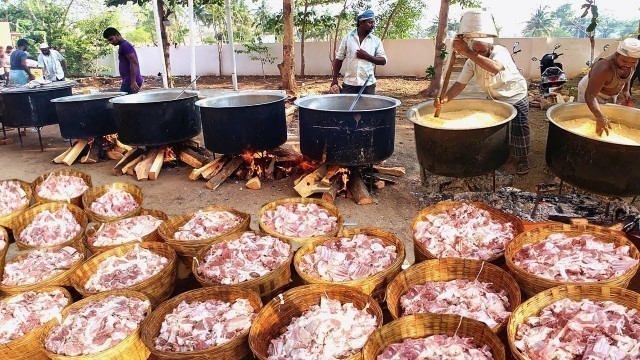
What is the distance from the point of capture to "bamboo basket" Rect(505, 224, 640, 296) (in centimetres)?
227

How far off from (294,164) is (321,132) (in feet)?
4.45

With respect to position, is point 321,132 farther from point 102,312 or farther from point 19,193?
point 19,193

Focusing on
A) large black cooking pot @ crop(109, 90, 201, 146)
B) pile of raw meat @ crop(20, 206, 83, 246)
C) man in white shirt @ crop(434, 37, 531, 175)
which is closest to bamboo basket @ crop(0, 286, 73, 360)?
pile of raw meat @ crop(20, 206, 83, 246)

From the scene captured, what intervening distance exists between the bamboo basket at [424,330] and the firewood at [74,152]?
687 centimetres

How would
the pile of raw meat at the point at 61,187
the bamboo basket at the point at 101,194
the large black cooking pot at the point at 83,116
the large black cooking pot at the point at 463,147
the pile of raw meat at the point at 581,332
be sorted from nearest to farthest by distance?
the pile of raw meat at the point at 581,332
the large black cooking pot at the point at 463,147
the bamboo basket at the point at 101,194
the pile of raw meat at the point at 61,187
the large black cooking pot at the point at 83,116

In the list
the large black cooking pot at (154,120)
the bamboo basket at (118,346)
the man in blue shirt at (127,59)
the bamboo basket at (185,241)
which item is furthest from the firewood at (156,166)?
the bamboo basket at (118,346)

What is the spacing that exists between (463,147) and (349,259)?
152 cm

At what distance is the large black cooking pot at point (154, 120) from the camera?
5.88 meters

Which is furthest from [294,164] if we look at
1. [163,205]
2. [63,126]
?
[63,126]

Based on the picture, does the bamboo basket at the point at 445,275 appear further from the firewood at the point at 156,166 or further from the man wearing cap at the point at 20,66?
the man wearing cap at the point at 20,66

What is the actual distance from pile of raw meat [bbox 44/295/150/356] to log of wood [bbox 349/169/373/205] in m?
3.02

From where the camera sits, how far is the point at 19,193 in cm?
435

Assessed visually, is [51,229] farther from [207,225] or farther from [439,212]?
[439,212]

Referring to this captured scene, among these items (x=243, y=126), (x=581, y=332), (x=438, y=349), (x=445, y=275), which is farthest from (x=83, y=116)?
(x=581, y=332)
